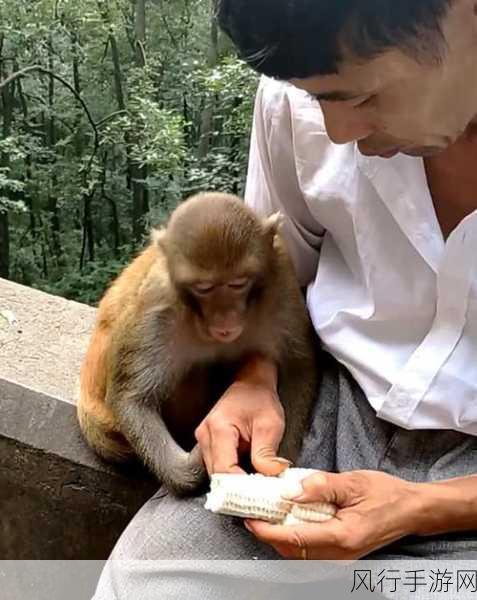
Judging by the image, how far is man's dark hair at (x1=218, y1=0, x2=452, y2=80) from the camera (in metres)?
0.84

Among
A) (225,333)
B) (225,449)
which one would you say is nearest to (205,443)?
(225,449)

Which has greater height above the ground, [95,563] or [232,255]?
[232,255]

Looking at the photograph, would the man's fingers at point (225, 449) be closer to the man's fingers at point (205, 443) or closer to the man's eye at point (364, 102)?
the man's fingers at point (205, 443)

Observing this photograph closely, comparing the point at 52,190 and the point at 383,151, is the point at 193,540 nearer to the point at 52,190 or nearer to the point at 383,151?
the point at 383,151

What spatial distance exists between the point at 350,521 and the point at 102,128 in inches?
104

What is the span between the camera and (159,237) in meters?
1.43

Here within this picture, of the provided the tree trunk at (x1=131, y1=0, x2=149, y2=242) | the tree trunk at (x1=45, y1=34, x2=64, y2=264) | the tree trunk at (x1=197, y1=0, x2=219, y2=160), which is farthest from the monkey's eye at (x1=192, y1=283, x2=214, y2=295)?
the tree trunk at (x1=45, y1=34, x2=64, y2=264)

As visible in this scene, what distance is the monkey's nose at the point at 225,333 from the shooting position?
1337mm

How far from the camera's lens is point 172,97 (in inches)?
132

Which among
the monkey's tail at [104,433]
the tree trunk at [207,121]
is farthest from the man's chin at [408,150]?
the tree trunk at [207,121]

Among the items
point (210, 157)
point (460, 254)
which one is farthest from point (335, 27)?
point (210, 157)

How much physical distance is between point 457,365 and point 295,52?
45cm

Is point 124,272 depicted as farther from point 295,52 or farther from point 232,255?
point 295,52

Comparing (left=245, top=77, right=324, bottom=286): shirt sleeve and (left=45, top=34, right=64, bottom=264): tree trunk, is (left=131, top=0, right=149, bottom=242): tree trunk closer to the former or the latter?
(left=45, top=34, right=64, bottom=264): tree trunk
